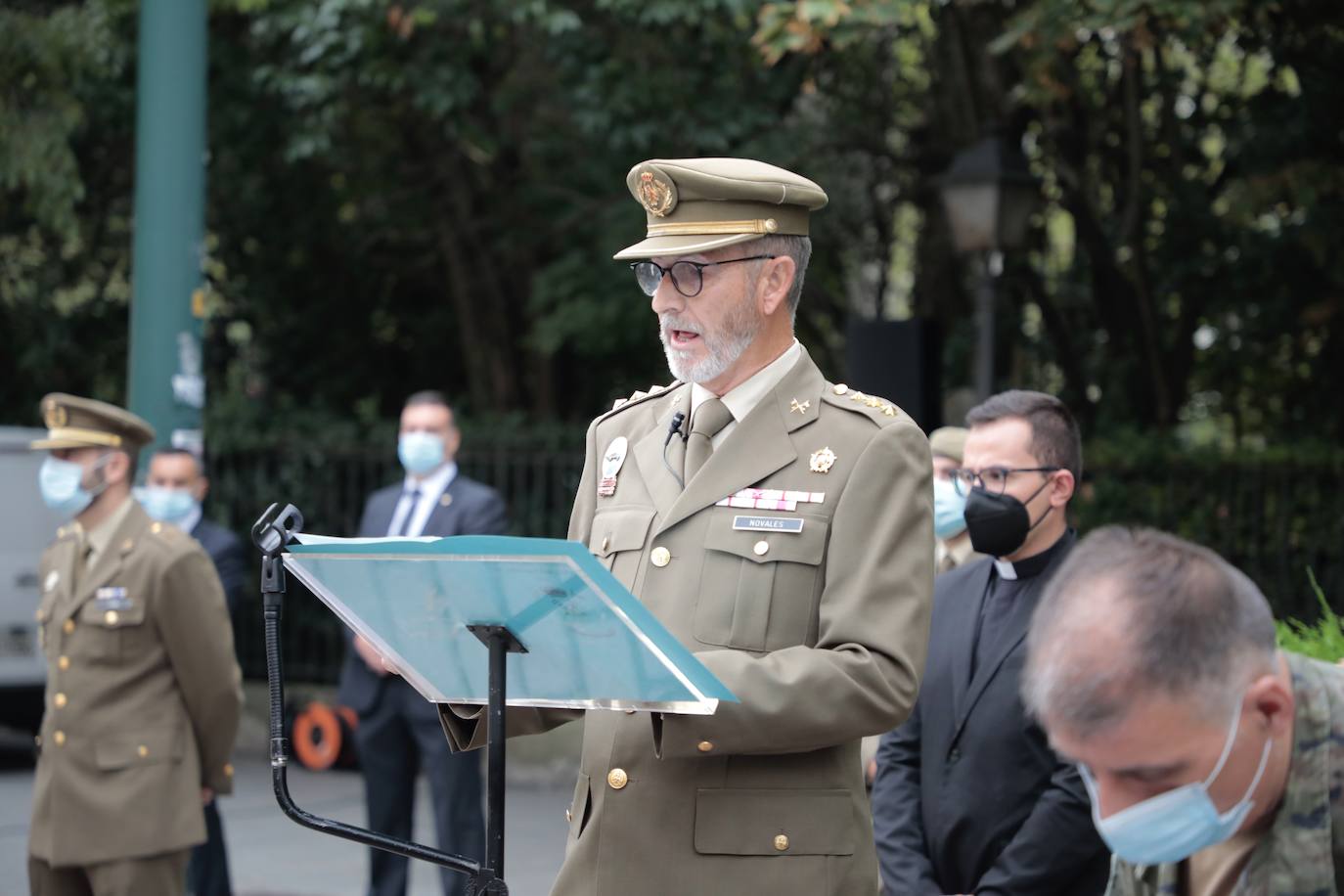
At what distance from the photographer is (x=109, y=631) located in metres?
5.36

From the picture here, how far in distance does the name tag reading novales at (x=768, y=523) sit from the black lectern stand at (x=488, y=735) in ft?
1.85

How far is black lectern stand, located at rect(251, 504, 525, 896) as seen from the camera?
2604mm

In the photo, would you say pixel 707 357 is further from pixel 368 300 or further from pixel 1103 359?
pixel 368 300

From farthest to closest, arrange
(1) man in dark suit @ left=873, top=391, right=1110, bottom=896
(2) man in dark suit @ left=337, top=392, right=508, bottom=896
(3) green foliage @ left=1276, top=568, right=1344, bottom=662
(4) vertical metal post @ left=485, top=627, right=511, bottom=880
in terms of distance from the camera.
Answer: (2) man in dark suit @ left=337, top=392, right=508, bottom=896 < (1) man in dark suit @ left=873, top=391, right=1110, bottom=896 < (3) green foliage @ left=1276, top=568, right=1344, bottom=662 < (4) vertical metal post @ left=485, top=627, right=511, bottom=880

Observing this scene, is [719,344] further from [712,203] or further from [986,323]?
[986,323]

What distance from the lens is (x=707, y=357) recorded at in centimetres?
311

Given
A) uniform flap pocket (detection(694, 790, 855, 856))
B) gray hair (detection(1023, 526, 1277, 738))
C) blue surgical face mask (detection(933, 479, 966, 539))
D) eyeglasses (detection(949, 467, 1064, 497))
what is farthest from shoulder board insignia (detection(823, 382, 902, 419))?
blue surgical face mask (detection(933, 479, 966, 539))

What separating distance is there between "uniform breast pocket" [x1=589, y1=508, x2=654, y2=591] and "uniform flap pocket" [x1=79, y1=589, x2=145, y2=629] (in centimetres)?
264

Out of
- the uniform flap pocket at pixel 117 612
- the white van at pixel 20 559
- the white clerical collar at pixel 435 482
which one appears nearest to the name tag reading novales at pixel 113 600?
the uniform flap pocket at pixel 117 612

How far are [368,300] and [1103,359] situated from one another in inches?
257

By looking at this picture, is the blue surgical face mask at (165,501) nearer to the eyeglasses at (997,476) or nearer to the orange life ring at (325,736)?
the orange life ring at (325,736)

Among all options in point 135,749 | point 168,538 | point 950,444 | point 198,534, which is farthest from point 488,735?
point 198,534

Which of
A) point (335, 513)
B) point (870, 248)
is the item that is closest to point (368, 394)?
point (335, 513)

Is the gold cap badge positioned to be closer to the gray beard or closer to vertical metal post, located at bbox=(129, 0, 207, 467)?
the gray beard
